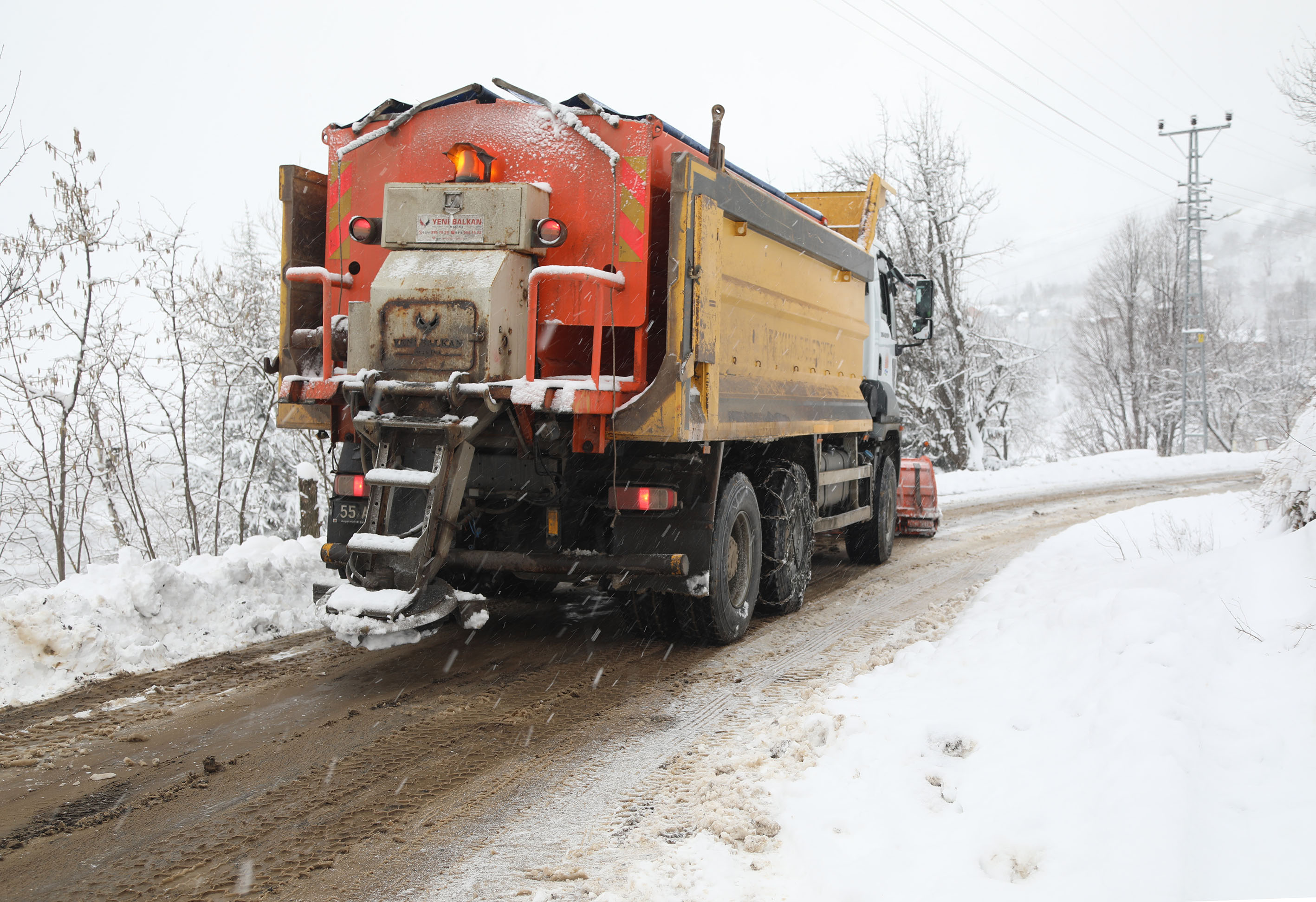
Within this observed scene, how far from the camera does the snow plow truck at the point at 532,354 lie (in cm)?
483

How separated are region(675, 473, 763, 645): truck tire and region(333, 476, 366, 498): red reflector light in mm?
2137

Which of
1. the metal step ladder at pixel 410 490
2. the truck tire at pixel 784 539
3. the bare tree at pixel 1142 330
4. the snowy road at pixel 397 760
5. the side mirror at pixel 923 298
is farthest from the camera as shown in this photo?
the bare tree at pixel 1142 330

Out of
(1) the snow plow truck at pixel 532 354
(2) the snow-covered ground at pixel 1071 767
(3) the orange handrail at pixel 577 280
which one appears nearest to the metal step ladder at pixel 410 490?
(1) the snow plow truck at pixel 532 354

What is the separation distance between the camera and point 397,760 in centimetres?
390

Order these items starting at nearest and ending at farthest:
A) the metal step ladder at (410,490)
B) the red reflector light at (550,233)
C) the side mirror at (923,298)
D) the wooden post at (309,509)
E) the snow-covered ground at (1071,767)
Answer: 1. the snow-covered ground at (1071,767)
2. the metal step ladder at (410,490)
3. the red reflector light at (550,233)
4. the wooden post at (309,509)
5. the side mirror at (923,298)

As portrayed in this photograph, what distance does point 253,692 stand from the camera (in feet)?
15.6

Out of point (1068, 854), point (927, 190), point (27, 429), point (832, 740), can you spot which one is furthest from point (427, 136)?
point (927, 190)

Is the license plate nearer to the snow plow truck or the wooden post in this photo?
the snow plow truck

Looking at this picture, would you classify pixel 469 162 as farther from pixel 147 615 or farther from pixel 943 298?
pixel 943 298

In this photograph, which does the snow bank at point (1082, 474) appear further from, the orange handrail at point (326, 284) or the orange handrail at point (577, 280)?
the orange handrail at point (326, 284)

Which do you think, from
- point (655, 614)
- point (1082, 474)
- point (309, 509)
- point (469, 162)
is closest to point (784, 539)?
point (655, 614)

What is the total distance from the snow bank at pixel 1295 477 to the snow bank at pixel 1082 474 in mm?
8370

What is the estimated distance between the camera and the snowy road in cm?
295

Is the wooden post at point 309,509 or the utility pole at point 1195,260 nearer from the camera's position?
the wooden post at point 309,509
